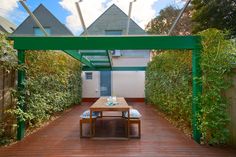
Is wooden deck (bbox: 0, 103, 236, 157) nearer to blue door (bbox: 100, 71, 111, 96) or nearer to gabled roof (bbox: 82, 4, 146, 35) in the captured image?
gabled roof (bbox: 82, 4, 146, 35)

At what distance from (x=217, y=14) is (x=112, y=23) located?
485 cm

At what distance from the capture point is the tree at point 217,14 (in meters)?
9.80

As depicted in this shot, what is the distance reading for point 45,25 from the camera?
6969 millimetres

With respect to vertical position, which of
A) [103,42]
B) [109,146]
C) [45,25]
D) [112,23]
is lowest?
[109,146]

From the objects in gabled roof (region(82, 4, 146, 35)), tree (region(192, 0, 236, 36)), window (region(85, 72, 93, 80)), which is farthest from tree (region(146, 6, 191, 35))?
window (region(85, 72, 93, 80))

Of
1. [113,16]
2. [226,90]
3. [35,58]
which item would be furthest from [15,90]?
[226,90]

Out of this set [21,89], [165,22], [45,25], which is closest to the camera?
[21,89]

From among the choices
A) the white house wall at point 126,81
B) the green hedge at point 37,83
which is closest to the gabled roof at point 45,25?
the green hedge at point 37,83

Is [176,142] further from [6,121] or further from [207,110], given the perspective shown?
[6,121]

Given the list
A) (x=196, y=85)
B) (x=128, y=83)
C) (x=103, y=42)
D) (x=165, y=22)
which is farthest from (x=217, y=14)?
(x=128, y=83)

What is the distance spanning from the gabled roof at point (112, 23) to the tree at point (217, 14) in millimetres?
3834

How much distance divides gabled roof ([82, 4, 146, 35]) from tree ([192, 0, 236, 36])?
151 inches

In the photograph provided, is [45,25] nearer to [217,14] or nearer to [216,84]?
[216,84]

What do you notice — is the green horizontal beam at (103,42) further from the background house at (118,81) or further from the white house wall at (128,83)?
the white house wall at (128,83)
